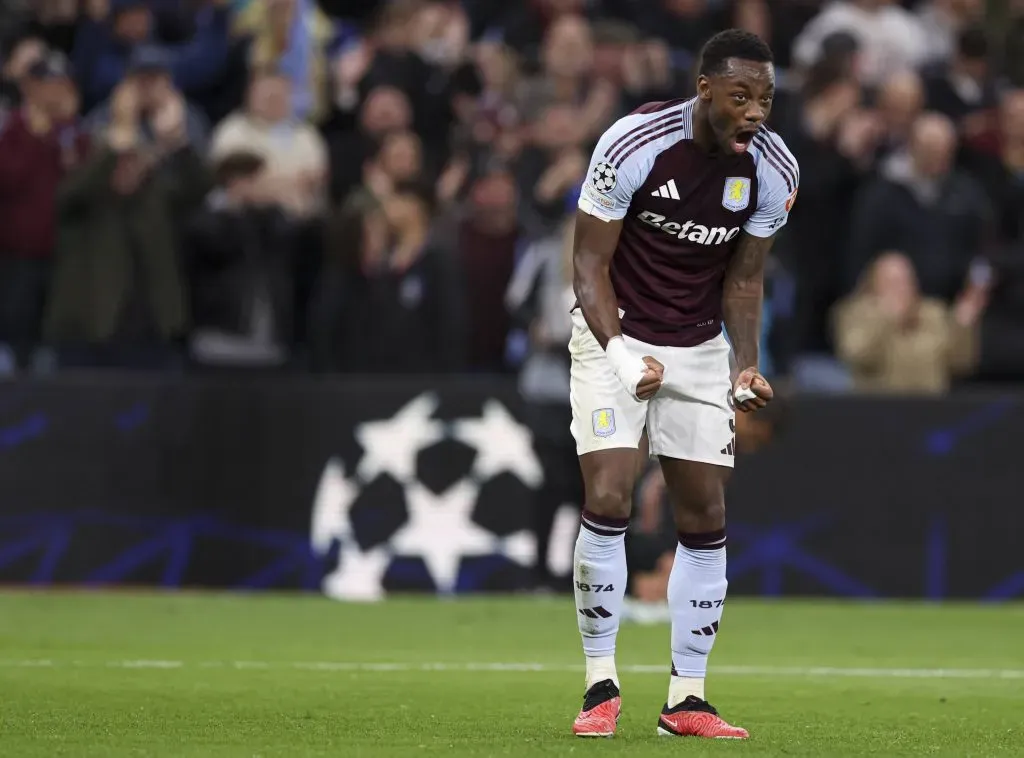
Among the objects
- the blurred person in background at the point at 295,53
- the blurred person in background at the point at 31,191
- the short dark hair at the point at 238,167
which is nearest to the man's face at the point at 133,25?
the blurred person in background at the point at 295,53

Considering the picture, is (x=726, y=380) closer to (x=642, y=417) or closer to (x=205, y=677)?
(x=642, y=417)

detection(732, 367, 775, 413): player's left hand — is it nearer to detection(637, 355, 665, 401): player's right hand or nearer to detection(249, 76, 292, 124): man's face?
detection(637, 355, 665, 401): player's right hand

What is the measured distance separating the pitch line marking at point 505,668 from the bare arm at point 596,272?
2.92 m

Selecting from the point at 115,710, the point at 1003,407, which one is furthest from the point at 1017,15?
the point at 115,710

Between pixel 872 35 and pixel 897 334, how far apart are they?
3666 millimetres

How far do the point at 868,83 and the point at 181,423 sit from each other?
6498mm

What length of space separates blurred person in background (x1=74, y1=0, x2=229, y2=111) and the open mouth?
28.7 feet

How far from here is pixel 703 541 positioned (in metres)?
7.29

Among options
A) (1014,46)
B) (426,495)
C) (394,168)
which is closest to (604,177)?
(426,495)

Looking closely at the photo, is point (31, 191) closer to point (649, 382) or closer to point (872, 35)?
point (872, 35)

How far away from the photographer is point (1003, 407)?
527 inches

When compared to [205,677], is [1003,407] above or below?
above

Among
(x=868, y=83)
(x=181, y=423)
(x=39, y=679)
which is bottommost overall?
(x=39, y=679)

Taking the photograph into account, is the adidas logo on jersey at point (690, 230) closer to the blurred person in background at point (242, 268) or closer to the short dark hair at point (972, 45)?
the blurred person in background at point (242, 268)
